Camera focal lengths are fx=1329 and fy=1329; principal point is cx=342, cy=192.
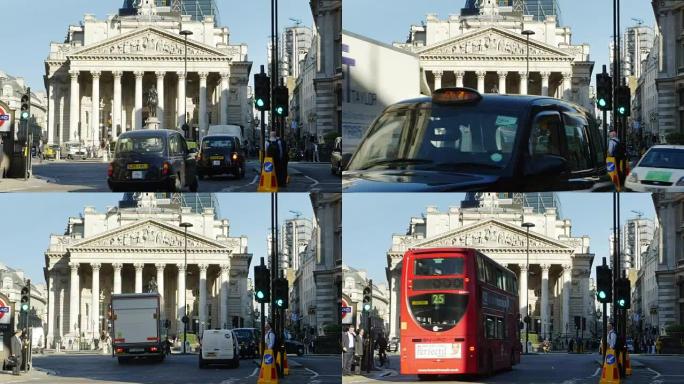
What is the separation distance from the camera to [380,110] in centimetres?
1952

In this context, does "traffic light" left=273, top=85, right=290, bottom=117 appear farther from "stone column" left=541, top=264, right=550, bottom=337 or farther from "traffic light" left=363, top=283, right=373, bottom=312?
"stone column" left=541, top=264, right=550, bottom=337

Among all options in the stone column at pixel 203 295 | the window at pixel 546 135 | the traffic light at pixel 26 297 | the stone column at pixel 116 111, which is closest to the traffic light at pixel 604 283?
the window at pixel 546 135

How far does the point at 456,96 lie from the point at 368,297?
584 centimetres

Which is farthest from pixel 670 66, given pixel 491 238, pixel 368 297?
pixel 368 297

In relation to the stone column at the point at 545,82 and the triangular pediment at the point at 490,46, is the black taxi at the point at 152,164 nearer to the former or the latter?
the triangular pediment at the point at 490,46

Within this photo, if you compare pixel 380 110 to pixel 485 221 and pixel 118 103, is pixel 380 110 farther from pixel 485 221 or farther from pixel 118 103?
pixel 118 103

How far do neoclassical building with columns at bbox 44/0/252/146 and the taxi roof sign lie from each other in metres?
5.88

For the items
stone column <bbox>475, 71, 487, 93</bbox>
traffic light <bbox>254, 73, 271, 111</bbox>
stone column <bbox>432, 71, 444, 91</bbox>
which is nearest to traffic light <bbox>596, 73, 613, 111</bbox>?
stone column <bbox>475, 71, 487, 93</bbox>

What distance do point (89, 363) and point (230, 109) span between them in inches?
243

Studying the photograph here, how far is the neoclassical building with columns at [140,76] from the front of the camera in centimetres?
2388

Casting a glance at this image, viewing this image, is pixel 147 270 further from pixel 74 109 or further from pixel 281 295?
pixel 281 295

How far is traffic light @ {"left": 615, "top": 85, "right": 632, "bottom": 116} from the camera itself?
21.5m

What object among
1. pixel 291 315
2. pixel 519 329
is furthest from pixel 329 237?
pixel 519 329

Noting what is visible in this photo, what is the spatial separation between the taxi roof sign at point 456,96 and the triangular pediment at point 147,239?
27.4ft
